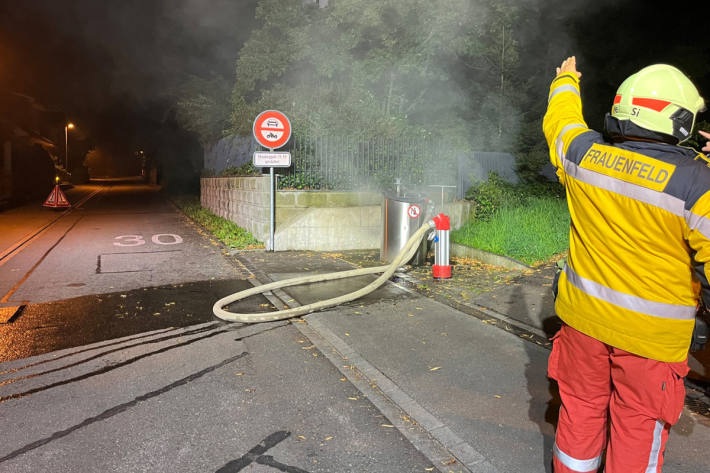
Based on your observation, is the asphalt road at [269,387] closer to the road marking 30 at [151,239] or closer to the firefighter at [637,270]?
the firefighter at [637,270]

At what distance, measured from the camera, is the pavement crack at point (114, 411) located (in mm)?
2658

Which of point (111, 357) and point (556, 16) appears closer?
point (111, 357)

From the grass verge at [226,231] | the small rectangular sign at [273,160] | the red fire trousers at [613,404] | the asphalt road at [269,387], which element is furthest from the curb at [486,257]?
the red fire trousers at [613,404]

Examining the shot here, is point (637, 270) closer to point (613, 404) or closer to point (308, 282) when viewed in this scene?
point (613, 404)

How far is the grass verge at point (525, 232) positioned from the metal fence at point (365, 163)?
5.13 ft

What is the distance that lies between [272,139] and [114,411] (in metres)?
6.47

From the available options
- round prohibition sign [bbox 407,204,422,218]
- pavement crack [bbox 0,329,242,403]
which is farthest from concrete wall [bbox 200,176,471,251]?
pavement crack [bbox 0,329,242,403]

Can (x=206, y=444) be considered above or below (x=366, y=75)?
below

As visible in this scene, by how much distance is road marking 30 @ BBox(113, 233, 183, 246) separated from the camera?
10.2 m

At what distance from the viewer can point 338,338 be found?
447cm

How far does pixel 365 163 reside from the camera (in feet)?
32.0

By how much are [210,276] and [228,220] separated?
6.44 meters

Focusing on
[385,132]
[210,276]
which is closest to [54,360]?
[210,276]

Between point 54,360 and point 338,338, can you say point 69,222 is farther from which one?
point 338,338
